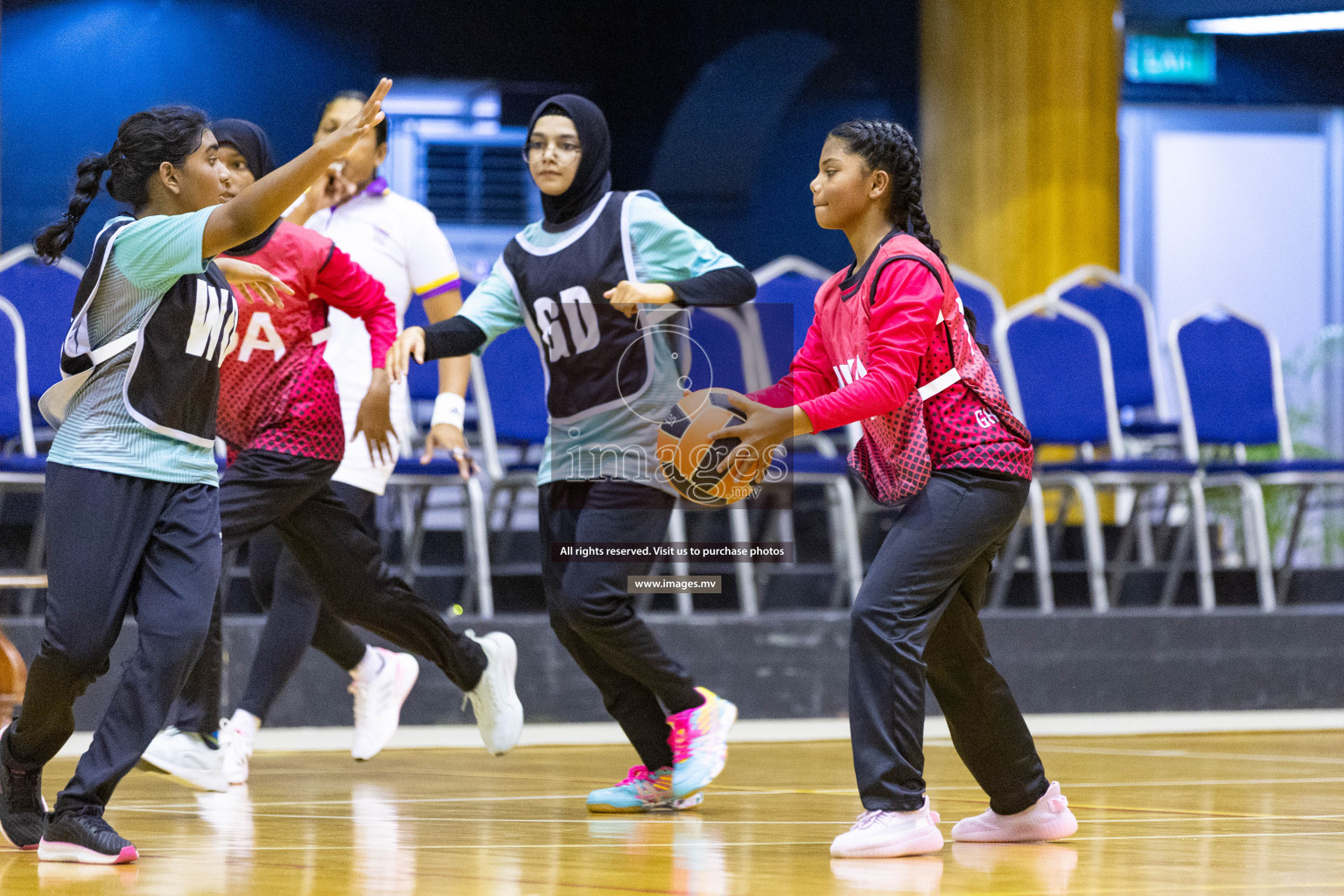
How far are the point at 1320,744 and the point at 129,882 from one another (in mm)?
3527

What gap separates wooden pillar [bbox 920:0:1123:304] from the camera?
7.32 metres

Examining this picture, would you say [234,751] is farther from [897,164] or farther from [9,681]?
[897,164]

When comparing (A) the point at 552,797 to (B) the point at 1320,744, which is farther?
(B) the point at 1320,744

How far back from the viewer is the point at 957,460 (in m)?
2.74

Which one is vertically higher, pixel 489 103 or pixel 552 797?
pixel 489 103

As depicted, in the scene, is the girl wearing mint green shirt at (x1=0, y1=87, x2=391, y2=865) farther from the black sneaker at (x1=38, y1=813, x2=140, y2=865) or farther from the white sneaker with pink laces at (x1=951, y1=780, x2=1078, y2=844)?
the white sneaker with pink laces at (x1=951, y1=780, x2=1078, y2=844)

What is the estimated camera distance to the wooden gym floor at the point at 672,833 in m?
2.35

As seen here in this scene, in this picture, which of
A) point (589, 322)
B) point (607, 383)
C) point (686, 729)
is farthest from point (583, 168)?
point (686, 729)

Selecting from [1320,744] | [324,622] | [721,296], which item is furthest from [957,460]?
[1320,744]

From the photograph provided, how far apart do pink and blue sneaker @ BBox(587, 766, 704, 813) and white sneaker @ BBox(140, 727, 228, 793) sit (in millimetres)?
841

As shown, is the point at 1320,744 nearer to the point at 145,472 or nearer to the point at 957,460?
the point at 957,460

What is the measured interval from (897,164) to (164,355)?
4.11ft

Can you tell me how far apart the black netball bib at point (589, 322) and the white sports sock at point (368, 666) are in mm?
980

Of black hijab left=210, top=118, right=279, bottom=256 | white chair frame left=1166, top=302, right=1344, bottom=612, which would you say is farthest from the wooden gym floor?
white chair frame left=1166, top=302, right=1344, bottom=612
